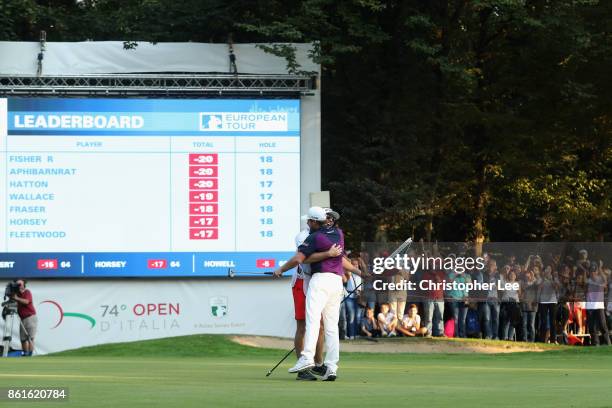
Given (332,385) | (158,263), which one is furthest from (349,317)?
(332,385)

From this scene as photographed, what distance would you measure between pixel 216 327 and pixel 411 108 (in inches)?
288

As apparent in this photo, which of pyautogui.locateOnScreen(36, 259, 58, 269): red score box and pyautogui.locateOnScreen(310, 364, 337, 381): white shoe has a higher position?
pyautogui.locateOnScreen(36, 259, 58, 269): red score box

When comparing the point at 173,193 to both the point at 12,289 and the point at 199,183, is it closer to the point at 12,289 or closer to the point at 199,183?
the point at 199,183

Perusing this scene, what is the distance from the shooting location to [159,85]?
26.2 metres

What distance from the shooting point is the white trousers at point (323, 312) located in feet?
43.7

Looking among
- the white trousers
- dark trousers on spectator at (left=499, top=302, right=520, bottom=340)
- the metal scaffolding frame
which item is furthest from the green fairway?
the metal scaffolding frame

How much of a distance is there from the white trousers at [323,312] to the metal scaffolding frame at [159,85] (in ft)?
42.0

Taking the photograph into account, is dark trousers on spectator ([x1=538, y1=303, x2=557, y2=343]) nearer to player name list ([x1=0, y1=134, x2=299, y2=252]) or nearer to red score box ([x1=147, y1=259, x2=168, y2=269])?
player name list ([x1=0, y1=134, x2=299, y2=252])

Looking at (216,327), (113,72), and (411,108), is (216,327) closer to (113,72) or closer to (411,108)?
(113,72)

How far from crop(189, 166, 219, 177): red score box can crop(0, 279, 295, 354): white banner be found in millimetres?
2019

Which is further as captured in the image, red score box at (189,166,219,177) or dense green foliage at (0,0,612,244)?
dense green foliage at (0,0,612,244)

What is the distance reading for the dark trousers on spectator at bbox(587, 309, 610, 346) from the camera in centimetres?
2625

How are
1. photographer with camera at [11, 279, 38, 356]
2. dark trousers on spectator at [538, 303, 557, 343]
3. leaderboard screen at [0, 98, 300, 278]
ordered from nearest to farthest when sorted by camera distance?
photographer with camera at [11, 279, 38, 356], leaderboard screen at [0, 98, 300, 278], dark trousers on spectator at [538, 303, 557, 343]

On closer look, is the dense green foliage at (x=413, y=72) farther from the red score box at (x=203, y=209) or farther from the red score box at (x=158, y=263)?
the red score box at (x=158, y=263)
